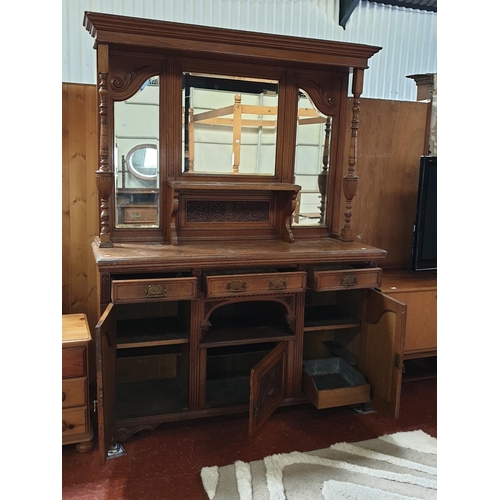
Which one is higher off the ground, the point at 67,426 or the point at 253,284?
the point at 253,284

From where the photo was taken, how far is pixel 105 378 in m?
1.76

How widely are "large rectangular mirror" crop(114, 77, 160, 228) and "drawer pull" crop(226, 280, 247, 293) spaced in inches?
21.4

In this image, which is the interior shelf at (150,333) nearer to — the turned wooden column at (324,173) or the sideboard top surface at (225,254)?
the sideboard top surface at (225,254)

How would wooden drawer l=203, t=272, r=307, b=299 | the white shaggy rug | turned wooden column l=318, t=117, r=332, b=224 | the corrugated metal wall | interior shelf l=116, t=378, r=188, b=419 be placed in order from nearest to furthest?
the white shaggy rug → wooden drawer l=203, t=272, r=307, b=299 → interior shelf l=116, t=378, r=188, b=419 → turned wooden column l=318, t=117, r=332, b=224 → the corrugated metal wall

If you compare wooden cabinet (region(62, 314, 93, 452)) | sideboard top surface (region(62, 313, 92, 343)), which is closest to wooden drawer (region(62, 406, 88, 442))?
wooden cabinet (region(62, 314, 93, 452))

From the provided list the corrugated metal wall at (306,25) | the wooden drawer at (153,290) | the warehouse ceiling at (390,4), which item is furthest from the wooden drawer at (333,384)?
the warehouse ceiling at (390,4)

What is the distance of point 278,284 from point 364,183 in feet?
3.54

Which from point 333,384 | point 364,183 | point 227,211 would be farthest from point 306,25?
point 333,384

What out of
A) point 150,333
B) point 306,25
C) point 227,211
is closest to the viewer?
point 150,333

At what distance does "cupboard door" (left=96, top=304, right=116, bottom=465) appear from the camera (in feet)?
5.49

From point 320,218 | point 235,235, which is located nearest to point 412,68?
point 320,218

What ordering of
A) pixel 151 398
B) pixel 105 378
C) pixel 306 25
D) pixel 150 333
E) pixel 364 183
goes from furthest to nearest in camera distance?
pixel 306 25
pixel 364 183
pixel 151 398
pixel 150 333
pixel 105 378

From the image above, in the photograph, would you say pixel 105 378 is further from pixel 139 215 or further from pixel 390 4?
pixel 390 4

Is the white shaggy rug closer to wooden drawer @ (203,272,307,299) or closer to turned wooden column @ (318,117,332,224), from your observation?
wooden drawer @ (203,272,307,299)
